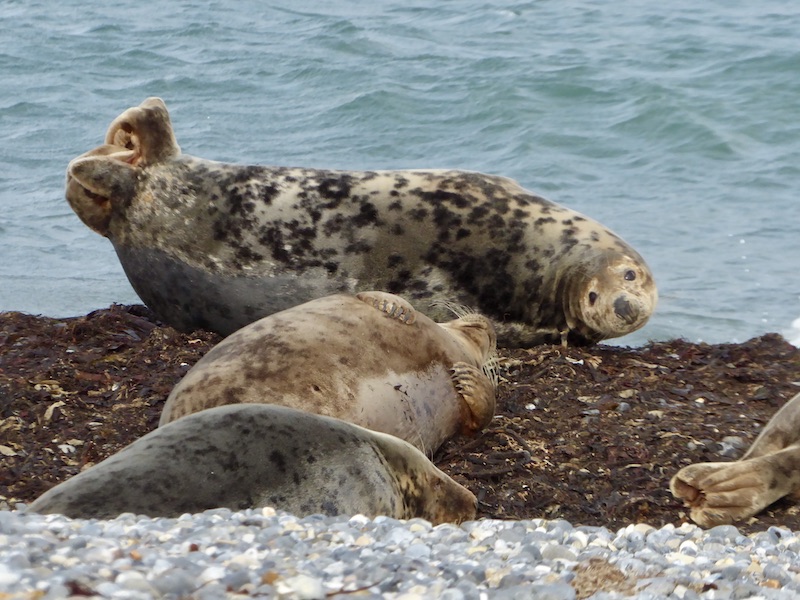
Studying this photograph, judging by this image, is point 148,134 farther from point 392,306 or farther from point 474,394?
point 474,394

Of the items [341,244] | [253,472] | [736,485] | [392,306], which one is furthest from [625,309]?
[253,472]

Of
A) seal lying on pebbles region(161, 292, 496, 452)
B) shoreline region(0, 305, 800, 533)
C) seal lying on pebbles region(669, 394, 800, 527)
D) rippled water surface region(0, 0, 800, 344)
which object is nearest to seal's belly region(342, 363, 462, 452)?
seal lying on pebbles region(161, 292, 496, 452)

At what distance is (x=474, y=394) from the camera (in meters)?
Answer: 5.61

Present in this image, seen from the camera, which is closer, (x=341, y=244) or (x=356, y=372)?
(x=356, y=372)

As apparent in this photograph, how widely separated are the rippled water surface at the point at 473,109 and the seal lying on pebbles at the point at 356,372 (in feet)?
12.0

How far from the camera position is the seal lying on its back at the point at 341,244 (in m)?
6.77

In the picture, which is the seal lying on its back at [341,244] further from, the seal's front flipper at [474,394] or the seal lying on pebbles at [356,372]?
the seal's front flipper at [474,394]

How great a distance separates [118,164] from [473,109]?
870cm

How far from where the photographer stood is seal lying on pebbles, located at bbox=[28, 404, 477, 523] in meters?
3.79

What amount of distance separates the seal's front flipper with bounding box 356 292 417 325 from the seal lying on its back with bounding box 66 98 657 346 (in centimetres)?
90

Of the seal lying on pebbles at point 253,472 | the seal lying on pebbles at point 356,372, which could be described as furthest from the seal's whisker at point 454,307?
the seal lying on pebbles at point 253,472

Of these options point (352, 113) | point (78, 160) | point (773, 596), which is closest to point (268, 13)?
point (352, 113)

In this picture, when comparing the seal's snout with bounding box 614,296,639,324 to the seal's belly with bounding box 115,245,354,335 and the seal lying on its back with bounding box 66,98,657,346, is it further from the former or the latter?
the seal's belly with bounding box 115,245,354,335

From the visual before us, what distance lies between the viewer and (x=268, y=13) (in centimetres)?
1905
